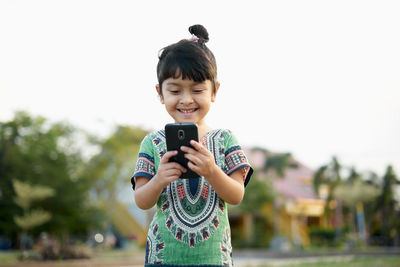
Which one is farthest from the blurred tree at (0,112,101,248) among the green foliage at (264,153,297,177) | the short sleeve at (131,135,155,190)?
the short sleeve at (131,135,155,190)

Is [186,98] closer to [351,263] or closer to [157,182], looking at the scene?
[157,182]

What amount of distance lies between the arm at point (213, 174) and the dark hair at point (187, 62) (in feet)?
1.31

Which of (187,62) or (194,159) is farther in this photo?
Answer: (187,62)

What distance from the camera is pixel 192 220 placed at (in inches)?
74.7

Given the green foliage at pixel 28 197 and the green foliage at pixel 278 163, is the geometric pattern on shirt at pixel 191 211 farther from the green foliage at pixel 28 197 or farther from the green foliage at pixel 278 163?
the green foliage at pixel 278 163

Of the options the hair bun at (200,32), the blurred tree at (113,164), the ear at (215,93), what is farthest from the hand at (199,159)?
the blurred tree at (113,164)

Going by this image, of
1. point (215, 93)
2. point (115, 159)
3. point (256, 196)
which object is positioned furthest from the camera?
point (115, 159)

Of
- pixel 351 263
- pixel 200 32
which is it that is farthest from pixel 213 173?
pixel 351 263

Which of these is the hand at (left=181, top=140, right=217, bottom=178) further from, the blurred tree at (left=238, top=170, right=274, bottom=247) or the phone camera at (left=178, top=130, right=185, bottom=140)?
the blurred tree at (left=238, top=170, right=274, bottom=247)

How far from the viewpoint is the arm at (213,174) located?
1.75 meters

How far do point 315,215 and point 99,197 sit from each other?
Result: 13.8 m

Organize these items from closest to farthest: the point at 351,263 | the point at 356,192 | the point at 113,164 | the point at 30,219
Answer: the point at 351,263 < the point at 30,219 < the point at 356,192 < the point at 113,164

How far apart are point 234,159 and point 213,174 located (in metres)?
0.26

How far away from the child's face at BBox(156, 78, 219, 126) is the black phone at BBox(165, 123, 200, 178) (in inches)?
11.5
